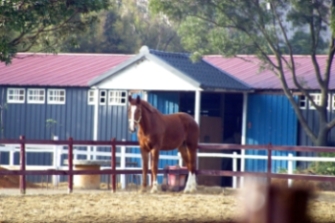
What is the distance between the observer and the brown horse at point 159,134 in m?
16.3

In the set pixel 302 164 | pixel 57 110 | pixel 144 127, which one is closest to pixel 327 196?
pixel 144 127

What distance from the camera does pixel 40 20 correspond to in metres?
13.7

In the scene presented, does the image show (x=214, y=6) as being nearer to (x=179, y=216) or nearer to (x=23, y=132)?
(x=23, y=132)

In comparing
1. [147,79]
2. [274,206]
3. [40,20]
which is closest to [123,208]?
[40,20]

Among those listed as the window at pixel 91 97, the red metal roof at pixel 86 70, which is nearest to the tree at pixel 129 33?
the red metal roof at pixel 86 70

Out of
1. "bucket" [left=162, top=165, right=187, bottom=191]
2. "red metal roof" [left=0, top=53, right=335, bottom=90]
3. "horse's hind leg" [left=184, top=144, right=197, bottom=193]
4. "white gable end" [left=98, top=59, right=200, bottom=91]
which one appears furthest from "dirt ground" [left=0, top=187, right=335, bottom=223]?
"red metal roof" [left=0, top=53, right=335, bottom=90]

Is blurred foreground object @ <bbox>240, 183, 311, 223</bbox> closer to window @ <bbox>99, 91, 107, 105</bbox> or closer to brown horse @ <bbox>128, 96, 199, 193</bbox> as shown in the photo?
brown horse @ <bbox>128, 96, 199, 193</bbox>

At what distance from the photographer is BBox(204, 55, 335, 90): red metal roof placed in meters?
26.1

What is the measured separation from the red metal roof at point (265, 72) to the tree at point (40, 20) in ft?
38.9

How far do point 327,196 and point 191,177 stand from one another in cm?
297

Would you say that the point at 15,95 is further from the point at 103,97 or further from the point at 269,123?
the point at 269,123

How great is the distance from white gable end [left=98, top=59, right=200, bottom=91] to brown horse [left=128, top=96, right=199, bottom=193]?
5.40 metres

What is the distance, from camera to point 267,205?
1.45 metres

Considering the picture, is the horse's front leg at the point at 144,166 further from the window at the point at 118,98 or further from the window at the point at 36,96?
the window at the point at 36,96
